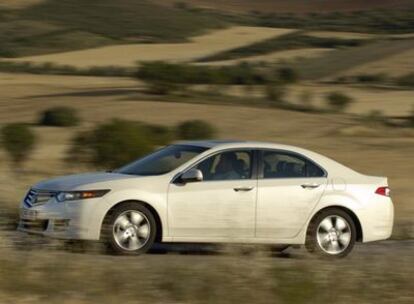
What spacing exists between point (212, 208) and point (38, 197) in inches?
73.9

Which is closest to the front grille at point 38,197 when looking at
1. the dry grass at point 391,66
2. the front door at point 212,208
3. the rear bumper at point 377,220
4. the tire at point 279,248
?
the front door at point 212,208

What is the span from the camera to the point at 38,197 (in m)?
12.5

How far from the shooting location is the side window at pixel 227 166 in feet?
41.7

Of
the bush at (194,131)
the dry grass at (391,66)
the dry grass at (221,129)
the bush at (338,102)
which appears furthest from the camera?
the dry grass at (391,66)

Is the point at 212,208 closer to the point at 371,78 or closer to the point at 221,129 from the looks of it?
the point at 221,129

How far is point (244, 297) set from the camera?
28.7 ft

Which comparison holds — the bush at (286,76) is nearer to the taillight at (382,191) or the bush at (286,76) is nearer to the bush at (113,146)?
the bush at (113,146)

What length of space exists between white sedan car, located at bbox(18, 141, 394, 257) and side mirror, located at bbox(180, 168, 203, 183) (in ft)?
0.04

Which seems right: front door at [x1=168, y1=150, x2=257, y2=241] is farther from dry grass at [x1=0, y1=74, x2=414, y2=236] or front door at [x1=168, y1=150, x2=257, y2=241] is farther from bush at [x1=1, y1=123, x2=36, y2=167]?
bush at [x1=1, y1=123, x2=36, y2=167]

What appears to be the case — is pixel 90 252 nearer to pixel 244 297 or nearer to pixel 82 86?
pixel 244 297

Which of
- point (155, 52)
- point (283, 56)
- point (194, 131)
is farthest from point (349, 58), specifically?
point (194, 131)

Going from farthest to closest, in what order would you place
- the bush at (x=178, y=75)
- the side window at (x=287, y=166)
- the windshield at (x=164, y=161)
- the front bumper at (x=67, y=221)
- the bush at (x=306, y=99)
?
1. the bush at (x=178, y=75)
2. the bush at (x=306, y=99)
3. the side window at (x=287, y=166)
4. the windshield at (x=164, y=161)
5. the front bumper at (x=67, y=221)

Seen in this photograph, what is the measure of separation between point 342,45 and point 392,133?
211ft

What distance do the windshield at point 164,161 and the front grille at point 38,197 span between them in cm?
100
